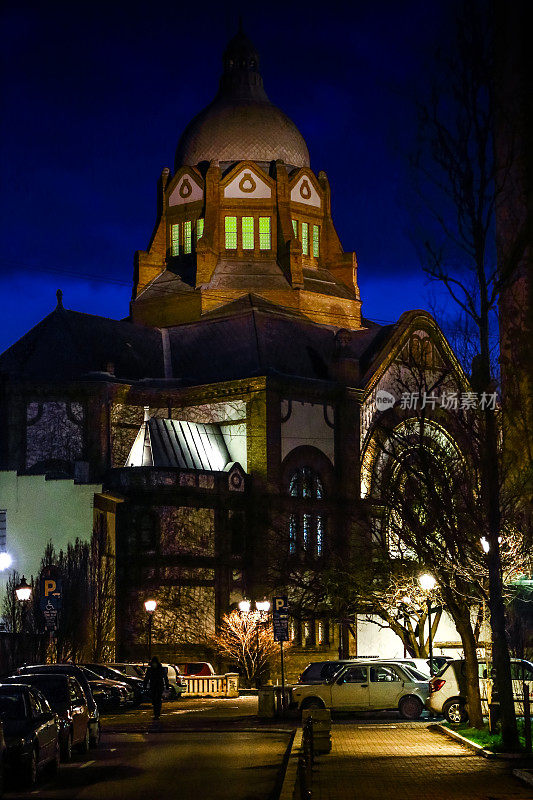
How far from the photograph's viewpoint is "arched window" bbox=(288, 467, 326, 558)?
70688 millimetres

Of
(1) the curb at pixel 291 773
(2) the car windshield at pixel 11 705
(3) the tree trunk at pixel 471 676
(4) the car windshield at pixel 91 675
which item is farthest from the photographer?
(4) the car windshield at pixel 91 675

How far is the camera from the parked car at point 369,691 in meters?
37.7

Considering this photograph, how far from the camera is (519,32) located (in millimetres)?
39281

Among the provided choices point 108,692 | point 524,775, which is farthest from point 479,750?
point 108,692

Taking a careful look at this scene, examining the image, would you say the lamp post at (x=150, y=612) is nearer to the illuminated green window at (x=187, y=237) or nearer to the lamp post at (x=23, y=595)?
the lamp post at (x=23, y=595)

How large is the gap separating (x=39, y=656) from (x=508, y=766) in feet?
101

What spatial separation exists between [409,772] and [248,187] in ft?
205

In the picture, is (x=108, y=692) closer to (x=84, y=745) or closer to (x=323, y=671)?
(x=323, y=671)

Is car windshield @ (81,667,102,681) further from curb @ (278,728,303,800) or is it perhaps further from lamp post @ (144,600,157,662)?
lamp post @ (144,600,157,662)

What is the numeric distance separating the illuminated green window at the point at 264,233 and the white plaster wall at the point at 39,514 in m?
25.1

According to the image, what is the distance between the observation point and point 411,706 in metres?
37.6

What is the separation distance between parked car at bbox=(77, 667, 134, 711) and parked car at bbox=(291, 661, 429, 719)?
6327mm

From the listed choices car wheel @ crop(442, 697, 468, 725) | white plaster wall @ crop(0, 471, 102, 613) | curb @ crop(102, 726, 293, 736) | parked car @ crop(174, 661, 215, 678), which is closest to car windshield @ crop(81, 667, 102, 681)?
curb @ crop(102, 726, 293, 736)

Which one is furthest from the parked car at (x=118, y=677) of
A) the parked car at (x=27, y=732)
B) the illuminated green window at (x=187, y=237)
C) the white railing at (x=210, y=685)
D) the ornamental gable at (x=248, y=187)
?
the ornamental gable at (x=248, y=187)
